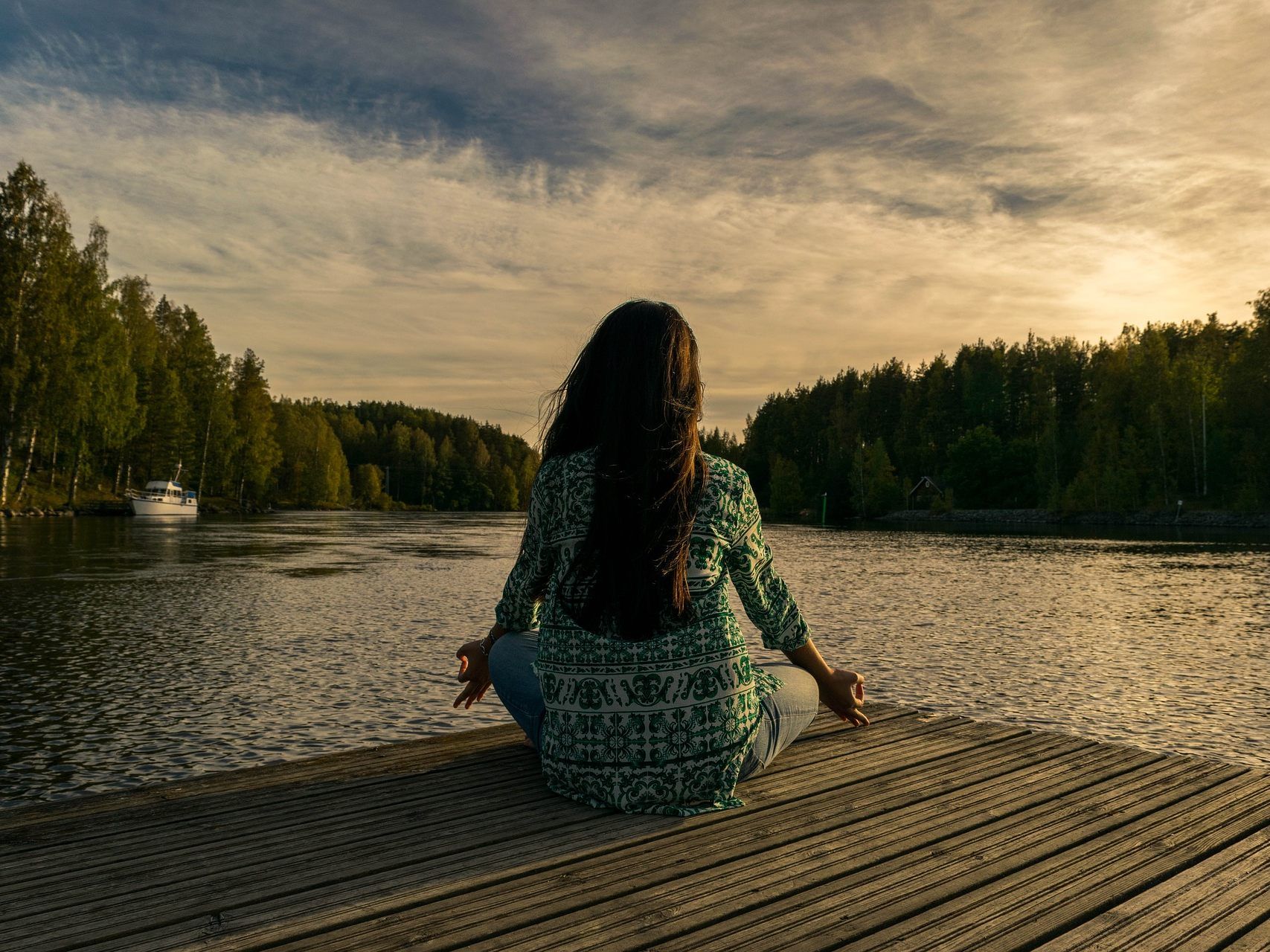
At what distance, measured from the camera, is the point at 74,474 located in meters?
52.9

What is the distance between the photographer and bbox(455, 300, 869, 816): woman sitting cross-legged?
3.09 meters

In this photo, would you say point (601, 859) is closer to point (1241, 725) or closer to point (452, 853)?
point (452, 853)

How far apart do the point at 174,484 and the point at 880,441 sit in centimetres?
7445

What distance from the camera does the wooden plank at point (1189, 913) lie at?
2.44 m

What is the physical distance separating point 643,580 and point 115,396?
54.1 m

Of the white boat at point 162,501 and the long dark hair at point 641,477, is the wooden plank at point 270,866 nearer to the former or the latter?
the long dark hair at point 641,477

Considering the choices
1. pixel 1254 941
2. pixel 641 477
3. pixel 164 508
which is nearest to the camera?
pixel 1254 941

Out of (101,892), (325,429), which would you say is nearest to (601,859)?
(101,892)

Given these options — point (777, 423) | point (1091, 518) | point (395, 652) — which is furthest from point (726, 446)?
point (395, 652)

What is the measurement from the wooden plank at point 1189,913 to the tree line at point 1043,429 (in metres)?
69.8

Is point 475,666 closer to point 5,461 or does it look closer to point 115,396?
point 5,461

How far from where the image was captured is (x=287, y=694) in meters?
9.31

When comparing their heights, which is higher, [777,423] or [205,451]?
[777,423]

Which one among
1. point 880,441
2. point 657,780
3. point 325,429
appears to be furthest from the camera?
point 325,429
